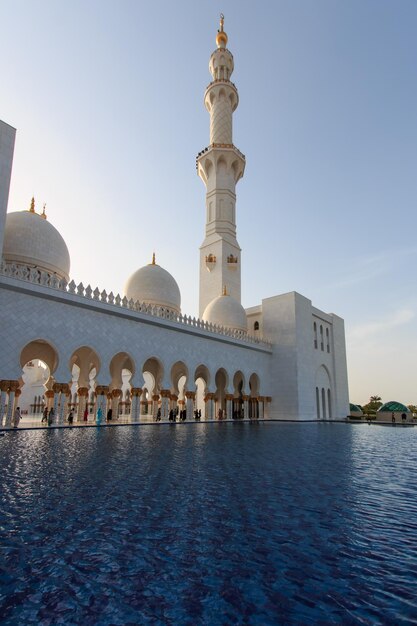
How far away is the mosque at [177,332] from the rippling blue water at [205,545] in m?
9.56

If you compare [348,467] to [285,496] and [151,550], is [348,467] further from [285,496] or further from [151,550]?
[151,550]

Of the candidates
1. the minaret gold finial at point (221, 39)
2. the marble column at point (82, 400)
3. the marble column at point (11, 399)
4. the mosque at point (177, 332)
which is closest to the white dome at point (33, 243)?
the mosque at point (177, 332)

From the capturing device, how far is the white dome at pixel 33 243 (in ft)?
59.6

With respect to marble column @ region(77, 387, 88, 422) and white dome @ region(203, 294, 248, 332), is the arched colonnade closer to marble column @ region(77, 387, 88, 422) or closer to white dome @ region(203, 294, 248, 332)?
marble column @ region(77, 387, 88, 422)

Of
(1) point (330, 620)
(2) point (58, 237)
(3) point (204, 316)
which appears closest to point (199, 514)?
(1) point (330, 620)

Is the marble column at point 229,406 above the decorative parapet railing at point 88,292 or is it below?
below

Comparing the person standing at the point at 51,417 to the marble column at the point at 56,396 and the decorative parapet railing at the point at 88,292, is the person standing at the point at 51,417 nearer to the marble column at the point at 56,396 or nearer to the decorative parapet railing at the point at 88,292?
the marble column at the point at 56,396

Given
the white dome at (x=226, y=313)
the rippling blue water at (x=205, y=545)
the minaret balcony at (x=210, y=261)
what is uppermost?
the minaret balcony at (x=210, y=261)

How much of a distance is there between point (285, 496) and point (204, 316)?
2402 centimetres

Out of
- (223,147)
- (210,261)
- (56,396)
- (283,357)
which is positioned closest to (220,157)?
(223,147)

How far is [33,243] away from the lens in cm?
1855

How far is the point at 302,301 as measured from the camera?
30141mm

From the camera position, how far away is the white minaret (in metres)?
31.0

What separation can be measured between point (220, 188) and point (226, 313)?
10.6m
